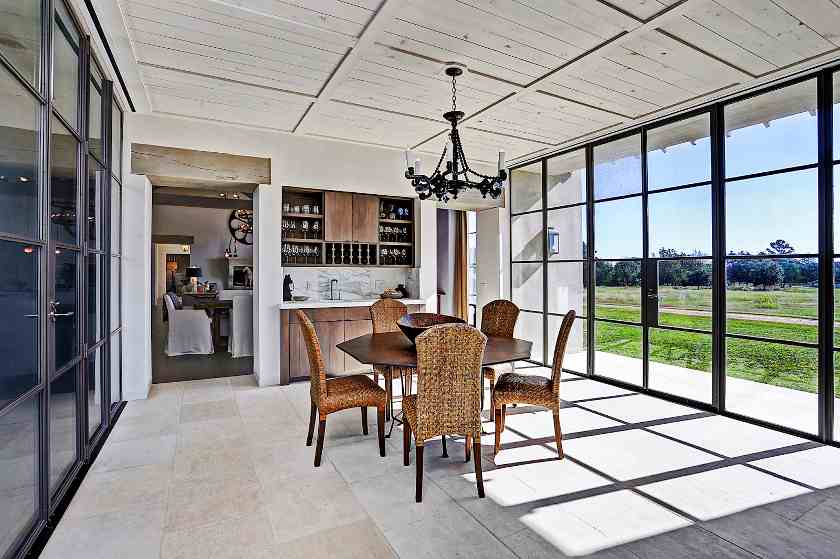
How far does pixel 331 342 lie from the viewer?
17.3ft

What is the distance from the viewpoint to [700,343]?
4.31 metres

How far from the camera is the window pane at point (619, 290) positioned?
16.2ft

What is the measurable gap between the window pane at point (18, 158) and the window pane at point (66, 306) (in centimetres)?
49

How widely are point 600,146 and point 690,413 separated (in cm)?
308

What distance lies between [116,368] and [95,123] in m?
2.14

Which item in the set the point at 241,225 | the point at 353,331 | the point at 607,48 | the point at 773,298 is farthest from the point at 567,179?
the point at 241,225

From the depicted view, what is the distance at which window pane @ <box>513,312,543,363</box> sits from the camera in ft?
20.5

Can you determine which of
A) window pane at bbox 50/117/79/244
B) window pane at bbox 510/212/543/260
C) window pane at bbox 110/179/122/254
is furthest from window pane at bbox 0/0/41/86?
window pane at bbox 510/212/543/260

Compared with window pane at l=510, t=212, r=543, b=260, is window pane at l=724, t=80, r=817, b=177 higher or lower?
higher

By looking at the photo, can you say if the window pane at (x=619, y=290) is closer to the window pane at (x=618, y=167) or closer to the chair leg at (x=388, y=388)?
the window pane at (x=618, y=167)

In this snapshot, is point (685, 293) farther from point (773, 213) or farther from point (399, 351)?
point (399, 351)

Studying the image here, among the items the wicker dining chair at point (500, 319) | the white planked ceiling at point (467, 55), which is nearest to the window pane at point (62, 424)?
the white planked ceiling at point (467, 55)

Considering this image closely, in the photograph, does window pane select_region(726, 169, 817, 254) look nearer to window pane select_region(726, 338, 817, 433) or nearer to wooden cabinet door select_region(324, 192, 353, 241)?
window pane select_region(726, 338, 817, 433)

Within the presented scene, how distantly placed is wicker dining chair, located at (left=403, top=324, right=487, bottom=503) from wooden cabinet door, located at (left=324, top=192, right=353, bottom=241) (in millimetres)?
3489
